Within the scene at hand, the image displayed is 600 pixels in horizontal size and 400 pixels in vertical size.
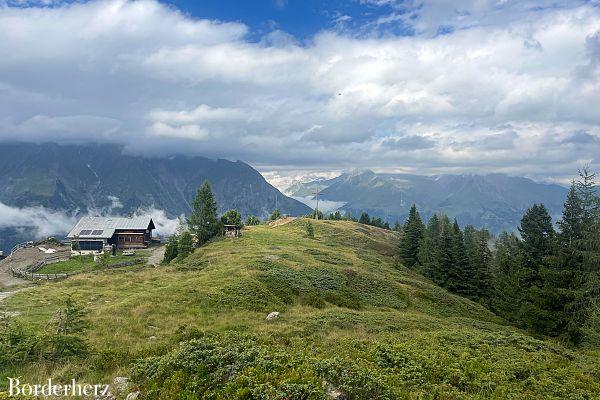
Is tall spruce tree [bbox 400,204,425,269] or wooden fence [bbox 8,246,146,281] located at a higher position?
tall spruce tree [bbox 400,204,425,269]

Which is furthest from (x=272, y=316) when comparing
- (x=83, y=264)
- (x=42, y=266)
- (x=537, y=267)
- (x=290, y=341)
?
(x=42, y=266)

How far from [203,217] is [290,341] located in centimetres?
5560

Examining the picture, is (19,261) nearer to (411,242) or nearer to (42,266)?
(42,266)

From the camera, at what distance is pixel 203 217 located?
236 ft

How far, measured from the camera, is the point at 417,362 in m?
15.8

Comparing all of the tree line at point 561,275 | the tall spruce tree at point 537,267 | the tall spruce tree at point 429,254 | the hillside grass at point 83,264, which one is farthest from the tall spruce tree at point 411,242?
the hillside grass at point 83,264

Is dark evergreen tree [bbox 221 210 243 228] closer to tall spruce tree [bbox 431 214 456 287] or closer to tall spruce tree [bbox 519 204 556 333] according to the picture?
tall spruce tree [bbox 431 214 456 287]

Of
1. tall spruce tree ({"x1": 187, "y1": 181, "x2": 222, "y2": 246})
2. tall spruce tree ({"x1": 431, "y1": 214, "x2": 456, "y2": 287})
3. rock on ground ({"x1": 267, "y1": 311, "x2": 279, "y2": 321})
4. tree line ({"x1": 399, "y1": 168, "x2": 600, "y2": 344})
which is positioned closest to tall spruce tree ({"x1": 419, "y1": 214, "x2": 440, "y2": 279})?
tall spruce tree ({"x1": 431, "y1": 214, "x2": 456, "y2": 287})

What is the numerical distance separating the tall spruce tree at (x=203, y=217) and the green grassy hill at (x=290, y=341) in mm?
26367

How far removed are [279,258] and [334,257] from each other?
1046cm

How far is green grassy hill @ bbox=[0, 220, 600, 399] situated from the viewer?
12.0 metres

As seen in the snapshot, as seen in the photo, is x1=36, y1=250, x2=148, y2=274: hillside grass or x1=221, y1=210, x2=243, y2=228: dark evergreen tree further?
x1=221, y1=210, x2=243, y2=228: dark evergreen tree

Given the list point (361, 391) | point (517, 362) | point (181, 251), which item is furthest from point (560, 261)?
point (181, 251)

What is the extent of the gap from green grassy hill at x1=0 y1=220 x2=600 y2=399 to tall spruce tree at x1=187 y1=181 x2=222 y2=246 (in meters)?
26.4
